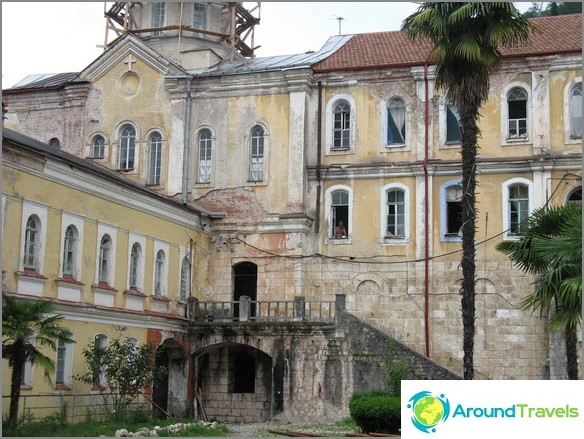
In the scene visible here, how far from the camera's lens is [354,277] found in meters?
35.6

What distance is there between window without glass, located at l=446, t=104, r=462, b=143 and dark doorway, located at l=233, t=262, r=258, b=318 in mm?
8569

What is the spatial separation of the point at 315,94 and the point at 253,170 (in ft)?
12.1

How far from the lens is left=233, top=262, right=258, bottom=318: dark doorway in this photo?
36562 millimetres

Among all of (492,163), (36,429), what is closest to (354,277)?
(492,163)

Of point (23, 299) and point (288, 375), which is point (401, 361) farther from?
point (23, 299)

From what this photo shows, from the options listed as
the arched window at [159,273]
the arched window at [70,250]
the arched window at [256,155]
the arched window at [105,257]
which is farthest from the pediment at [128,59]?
the arched window at [70,250]

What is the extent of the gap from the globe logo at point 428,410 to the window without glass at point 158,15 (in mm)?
27583

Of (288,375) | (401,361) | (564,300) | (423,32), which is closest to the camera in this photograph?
(564,300)

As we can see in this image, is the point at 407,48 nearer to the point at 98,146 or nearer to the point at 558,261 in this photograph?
the point at 98,146

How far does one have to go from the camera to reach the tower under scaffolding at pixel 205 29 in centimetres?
4122

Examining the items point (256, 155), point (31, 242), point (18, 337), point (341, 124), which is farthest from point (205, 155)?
point (18, 337)

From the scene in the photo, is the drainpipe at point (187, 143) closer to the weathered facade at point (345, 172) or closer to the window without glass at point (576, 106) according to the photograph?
the weathered facade at point (345, 172)

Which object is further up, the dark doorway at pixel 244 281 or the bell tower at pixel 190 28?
the bell tower at pixel 190 28

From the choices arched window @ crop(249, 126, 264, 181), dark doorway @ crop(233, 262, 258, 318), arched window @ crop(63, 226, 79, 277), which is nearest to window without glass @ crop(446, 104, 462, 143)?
arched window @ crop(249, 126, 264, 181)
